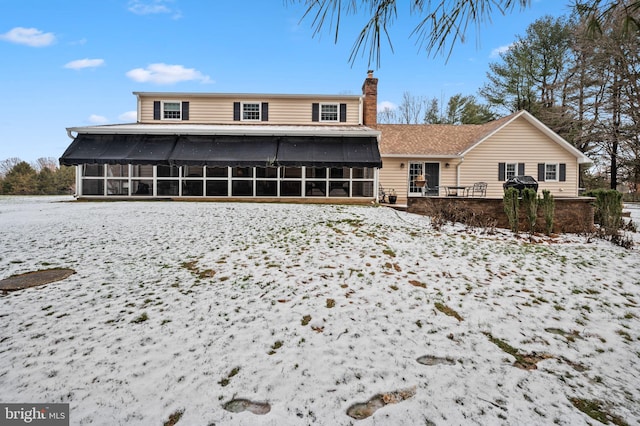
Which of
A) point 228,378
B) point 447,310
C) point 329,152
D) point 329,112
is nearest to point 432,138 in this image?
point 329,112

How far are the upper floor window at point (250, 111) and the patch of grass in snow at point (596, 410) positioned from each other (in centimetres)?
1664

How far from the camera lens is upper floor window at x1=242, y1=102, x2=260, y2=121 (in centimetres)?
1636

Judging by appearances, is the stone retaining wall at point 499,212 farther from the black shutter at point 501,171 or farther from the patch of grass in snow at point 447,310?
the black shutter at point 501,171

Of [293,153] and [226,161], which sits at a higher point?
[293,153]

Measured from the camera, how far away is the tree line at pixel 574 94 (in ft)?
59.9

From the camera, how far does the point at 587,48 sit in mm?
17484

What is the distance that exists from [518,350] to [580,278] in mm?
2858

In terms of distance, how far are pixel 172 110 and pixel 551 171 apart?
2108 centimetres

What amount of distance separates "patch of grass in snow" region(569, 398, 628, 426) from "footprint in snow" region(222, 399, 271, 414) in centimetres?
219

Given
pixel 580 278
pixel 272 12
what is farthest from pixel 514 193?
pixel 272 12

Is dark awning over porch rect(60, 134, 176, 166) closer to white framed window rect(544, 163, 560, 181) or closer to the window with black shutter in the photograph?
the window with black shutter

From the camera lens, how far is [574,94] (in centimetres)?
2122

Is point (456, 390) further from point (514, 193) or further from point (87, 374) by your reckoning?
point (514, 193)

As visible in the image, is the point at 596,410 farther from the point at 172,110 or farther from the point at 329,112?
the point at 172,110
